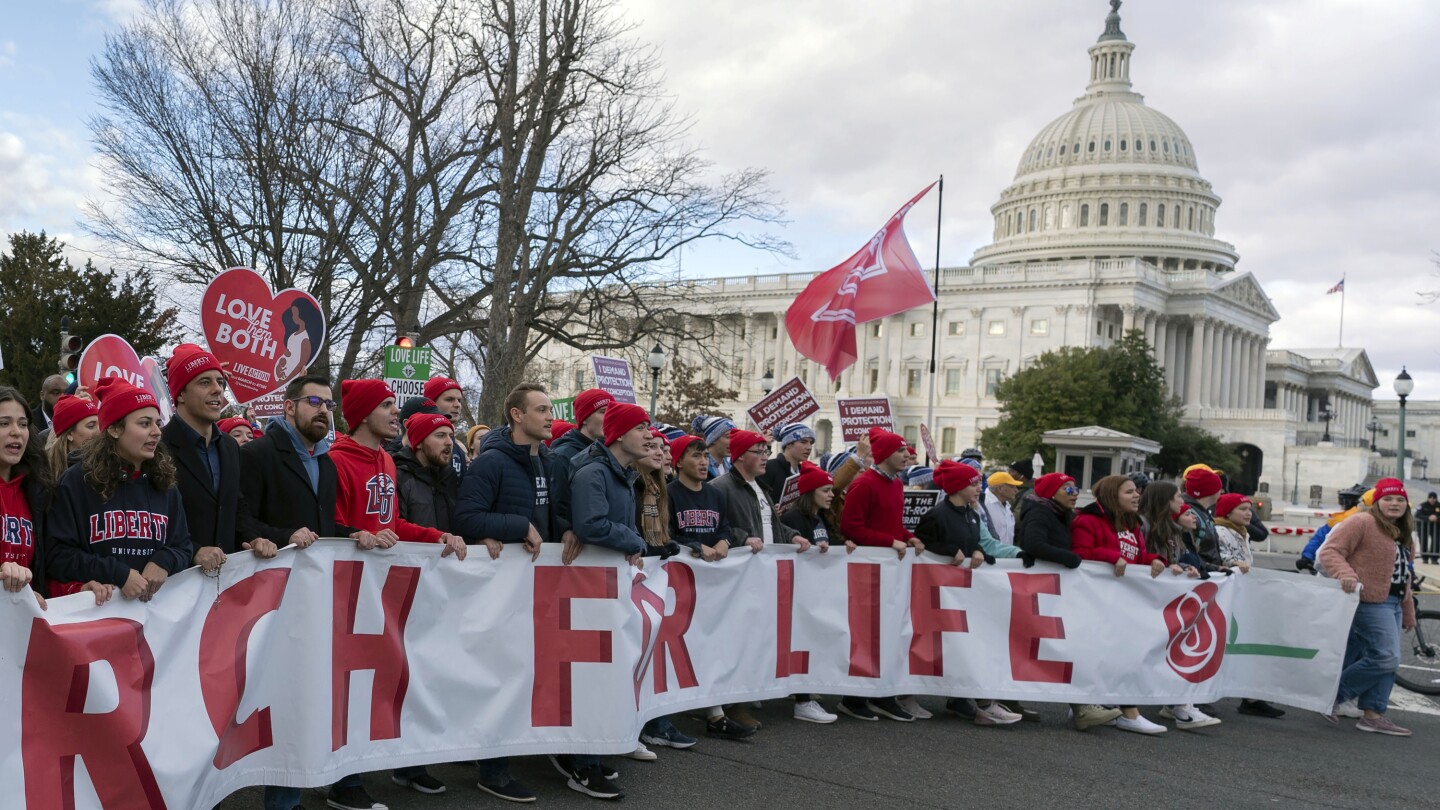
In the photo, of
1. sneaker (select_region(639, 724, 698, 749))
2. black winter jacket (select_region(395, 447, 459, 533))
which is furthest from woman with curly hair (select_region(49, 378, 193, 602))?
sneaker (select_region(639, 724, 698, 749))

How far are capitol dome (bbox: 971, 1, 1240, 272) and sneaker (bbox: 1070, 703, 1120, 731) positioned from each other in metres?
118

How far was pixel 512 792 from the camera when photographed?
619 cm

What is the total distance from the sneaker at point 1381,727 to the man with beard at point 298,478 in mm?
6956

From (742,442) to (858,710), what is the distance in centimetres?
206

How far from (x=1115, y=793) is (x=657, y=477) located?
3.03 m

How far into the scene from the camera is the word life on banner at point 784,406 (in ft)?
46.9

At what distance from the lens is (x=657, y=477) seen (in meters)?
7.26

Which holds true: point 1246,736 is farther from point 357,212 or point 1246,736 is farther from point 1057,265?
point 1057,265

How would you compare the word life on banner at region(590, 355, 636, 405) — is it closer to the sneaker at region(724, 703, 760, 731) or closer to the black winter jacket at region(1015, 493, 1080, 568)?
the black winter jacket at region(1015, 493, 1080, 568)

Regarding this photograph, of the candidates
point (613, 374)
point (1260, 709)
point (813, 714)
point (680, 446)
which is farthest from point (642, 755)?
point (613, 374)

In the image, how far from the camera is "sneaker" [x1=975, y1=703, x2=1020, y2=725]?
8484 millimetres

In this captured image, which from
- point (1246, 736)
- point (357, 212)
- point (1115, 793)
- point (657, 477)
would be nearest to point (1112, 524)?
point (1246, 736)

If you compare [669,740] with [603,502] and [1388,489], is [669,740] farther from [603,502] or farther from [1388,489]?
[1388,489]

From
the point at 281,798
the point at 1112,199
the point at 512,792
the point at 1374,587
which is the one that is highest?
the point at 1112,199
